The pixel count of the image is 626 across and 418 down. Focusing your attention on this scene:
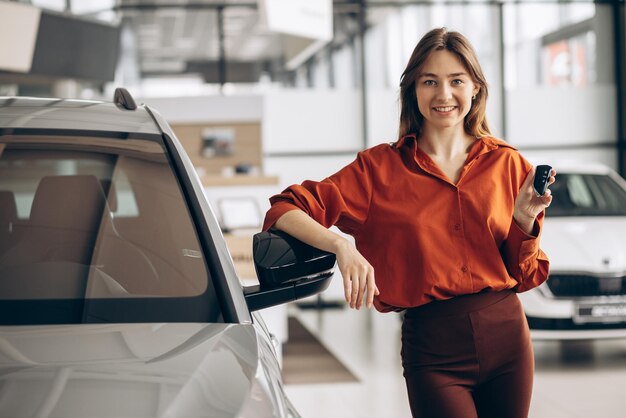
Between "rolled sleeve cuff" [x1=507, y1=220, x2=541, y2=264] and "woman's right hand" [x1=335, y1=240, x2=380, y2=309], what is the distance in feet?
1.44

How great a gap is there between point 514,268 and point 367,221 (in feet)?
1.18

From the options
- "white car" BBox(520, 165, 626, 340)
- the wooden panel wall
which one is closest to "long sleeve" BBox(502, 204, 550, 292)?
"white car" BBox(520, 165, 626, 340)

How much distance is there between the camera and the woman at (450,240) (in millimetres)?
2037

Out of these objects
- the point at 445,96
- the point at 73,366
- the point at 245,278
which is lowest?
the point at 245,278

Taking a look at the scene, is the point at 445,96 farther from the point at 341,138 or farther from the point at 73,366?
the point at 341,138

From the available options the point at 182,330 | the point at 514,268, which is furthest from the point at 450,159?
the point at 182,330

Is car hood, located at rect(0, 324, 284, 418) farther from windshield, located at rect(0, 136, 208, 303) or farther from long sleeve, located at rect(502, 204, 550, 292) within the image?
long sleeve, located at rect(502, 204, 550, 292)

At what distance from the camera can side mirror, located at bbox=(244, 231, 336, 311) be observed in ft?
5.82

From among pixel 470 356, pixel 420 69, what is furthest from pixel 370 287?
pixel 420 69

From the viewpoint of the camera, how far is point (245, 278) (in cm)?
607

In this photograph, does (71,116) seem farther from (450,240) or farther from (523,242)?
(523,242)

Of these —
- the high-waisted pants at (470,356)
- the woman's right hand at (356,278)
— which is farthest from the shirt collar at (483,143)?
the woman's right hand at (356,278)

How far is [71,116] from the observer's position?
208cm

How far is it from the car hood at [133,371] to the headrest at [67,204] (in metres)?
0.37
